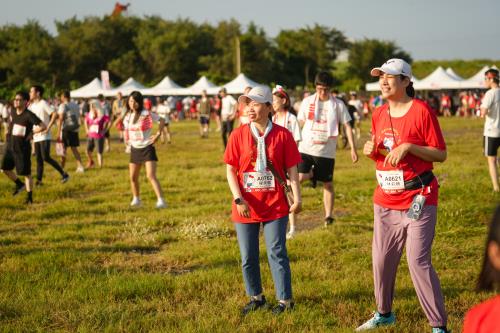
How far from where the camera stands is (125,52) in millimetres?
97500

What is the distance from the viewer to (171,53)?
9138cm

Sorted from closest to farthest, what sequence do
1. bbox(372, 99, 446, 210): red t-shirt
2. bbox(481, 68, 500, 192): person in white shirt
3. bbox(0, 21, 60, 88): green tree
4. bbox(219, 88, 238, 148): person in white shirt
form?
bbox(372, 99, 446, 210): red t-shirt
bbox(481, 68, 500, 192): person in white shirt
bbox(219, 88, 238, 148): person in white shirt
bbox(0, 21, 60, 88): green tree

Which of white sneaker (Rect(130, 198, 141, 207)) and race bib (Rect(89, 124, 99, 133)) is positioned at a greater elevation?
race bib (Rect(89, 124, 99, 133))

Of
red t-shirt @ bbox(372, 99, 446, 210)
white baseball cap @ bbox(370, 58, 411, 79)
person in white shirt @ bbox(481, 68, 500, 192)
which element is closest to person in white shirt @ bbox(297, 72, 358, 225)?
person in white shirt @ bbox(481, 68, 500, 192)

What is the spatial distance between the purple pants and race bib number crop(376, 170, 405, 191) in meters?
0.17

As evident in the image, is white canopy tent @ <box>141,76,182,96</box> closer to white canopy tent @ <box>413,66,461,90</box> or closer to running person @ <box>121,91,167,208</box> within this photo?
white canopy tent @ <box>413,66,461,90</box>

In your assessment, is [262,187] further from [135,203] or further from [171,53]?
[171,53]

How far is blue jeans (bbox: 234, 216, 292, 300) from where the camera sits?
5039 millimetres

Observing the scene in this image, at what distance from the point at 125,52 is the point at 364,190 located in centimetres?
8998

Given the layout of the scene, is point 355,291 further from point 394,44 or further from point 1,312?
point 394,44

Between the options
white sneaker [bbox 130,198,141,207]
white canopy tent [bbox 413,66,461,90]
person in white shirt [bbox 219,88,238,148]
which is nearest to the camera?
white sneaker [bbox 130,198,141,207]

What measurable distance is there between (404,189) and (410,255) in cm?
48

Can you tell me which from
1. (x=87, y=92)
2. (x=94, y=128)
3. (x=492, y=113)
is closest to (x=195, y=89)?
(x=87, y=92)

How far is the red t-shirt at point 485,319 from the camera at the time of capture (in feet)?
6.78
